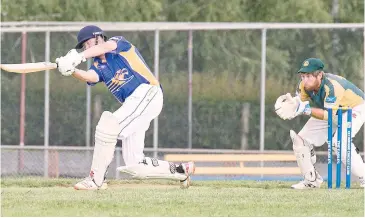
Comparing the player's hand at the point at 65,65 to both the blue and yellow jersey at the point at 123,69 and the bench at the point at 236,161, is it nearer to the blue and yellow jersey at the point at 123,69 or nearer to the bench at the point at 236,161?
the blue and yellow jersey at the point at 123,69

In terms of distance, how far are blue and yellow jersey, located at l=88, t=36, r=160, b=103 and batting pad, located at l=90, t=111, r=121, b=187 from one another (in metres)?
0.45

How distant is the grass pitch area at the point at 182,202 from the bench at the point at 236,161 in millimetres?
6674

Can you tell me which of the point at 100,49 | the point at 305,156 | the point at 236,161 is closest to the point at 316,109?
the point at 305,156

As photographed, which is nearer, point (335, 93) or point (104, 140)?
point (104, 140)

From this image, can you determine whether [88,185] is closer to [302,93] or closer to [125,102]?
[125,102]

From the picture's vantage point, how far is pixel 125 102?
15.0 metres

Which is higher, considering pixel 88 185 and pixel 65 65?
pixel 65 65

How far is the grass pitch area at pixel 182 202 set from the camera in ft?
42.8

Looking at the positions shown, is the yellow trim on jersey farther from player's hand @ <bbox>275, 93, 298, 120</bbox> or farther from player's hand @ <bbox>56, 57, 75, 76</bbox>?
player's hand @ <bbox>275, 93, 298, 120</bbox>

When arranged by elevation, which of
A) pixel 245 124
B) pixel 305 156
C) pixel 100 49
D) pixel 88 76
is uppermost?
pixel 100 49

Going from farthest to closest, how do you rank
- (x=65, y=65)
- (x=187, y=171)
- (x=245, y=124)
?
(x=245, y=124) < (x=187, y=171) < (x=65, y=65)

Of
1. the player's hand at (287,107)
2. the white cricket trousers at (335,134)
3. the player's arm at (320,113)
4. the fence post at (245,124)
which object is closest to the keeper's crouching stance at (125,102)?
the player's hand at (287,107)

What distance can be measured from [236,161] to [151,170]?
875cm

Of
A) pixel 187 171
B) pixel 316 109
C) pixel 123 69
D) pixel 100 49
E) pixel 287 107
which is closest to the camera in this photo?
pixel 100 49
